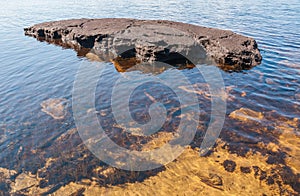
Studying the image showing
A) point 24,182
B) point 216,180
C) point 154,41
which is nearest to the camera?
point 216,180

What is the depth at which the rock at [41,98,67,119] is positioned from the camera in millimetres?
8156

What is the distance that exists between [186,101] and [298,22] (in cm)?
1740

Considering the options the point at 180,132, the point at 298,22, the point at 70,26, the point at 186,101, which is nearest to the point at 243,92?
the point at 186,101

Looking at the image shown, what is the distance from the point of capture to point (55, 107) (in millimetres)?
8617

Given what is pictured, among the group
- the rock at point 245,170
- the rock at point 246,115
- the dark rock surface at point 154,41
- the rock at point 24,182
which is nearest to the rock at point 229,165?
the rock at point 245,170

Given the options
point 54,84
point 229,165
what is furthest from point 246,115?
point 54,84

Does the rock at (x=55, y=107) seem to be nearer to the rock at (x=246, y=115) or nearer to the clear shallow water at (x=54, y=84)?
the clear shallow water at (x=54, y=84)

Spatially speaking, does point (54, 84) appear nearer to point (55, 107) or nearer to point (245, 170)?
point (55, 107)

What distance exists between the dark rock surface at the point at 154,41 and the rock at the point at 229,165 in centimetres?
639

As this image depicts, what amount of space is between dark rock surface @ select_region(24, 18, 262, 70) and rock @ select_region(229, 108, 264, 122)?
13.0ft

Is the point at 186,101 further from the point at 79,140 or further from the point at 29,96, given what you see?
the point at 29,96

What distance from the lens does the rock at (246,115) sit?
735 cm

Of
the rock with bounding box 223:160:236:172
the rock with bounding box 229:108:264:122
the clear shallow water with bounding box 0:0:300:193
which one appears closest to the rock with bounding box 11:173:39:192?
the clear shallow water with bounding box 0:0:300:193

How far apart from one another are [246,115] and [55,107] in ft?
22.1
